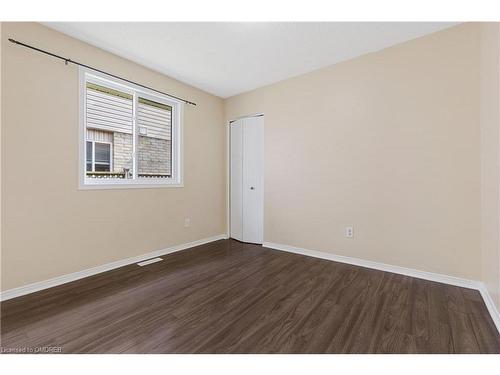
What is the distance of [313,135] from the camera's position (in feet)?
9.85

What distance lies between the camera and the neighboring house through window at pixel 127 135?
2.48 meters

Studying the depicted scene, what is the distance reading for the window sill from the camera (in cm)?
241

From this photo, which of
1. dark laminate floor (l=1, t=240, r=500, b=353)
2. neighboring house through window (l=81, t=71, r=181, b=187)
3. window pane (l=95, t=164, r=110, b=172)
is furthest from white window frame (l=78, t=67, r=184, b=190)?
dark laminate floor (l=1, t=240, r=500, b=353)

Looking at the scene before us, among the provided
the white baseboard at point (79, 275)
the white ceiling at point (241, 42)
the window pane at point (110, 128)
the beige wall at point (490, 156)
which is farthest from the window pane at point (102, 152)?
the beige wall at point (490, 156)

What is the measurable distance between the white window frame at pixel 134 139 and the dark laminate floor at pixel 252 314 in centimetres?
104

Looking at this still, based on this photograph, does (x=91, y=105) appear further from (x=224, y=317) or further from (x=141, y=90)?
(x=224, y=317)

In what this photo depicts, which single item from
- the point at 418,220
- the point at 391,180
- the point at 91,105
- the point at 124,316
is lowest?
the point at 124,316

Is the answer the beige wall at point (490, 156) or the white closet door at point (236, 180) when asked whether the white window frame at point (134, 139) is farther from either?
the beige wall at point (490, 156)

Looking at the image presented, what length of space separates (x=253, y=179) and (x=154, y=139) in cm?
164

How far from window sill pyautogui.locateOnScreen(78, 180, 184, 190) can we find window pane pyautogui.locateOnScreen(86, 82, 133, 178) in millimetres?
123

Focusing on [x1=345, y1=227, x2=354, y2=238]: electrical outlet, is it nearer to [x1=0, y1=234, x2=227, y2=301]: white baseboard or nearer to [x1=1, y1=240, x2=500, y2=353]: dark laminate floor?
[x1=1, y1=240, x2=500, y2=353]: dark laminate floor

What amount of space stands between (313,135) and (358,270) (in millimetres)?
1784

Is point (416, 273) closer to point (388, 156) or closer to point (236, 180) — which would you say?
point (388, 156)
